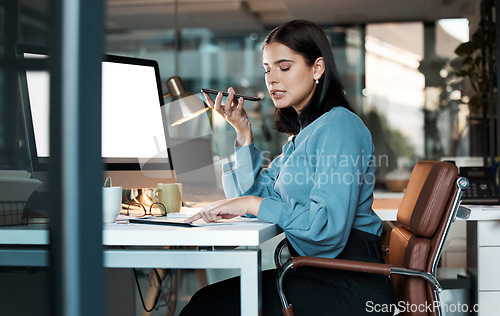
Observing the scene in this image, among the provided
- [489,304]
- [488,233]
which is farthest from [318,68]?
[489,304]

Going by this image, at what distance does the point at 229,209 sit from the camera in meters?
1.53

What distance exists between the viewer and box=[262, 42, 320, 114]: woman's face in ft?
5.78

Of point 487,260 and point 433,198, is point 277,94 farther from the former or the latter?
point 487,260

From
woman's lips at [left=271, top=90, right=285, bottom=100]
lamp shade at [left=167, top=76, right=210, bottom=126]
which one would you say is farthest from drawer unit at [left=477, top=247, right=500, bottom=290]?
lamp shade at [left=167, top=76, right=210, bottom=126]

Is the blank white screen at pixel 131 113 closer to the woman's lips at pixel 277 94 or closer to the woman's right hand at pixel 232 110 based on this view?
the woman's right hand at pixel 232 110

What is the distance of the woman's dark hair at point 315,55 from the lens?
174cm

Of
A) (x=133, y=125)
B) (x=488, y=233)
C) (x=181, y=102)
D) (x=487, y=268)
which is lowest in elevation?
(x=487, y=268)

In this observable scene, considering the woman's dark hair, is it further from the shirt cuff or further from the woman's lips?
the shirt cuff

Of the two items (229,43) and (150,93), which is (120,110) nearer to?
(150,93)

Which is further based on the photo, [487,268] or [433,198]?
[487,268]

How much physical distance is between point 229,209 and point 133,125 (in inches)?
25.9

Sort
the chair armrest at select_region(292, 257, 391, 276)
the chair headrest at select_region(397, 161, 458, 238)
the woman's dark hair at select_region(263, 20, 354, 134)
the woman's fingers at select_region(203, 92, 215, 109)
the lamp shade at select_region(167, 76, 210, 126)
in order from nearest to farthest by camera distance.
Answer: the chair armrest at select_region(292, 257, 391, 276) < the chair headrest at select_region(397, 161, 458, 238) < the woman's dark hair at select_region(263, 20, 354, 134) < the woman's fingers at select_region(203, 92, 215, 109) < the lamp shade at select_region(167, 76, 210, 126)

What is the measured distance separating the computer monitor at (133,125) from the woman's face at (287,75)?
18.8 inches

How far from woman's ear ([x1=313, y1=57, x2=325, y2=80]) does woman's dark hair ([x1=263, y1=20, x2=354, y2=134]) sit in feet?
0.03
